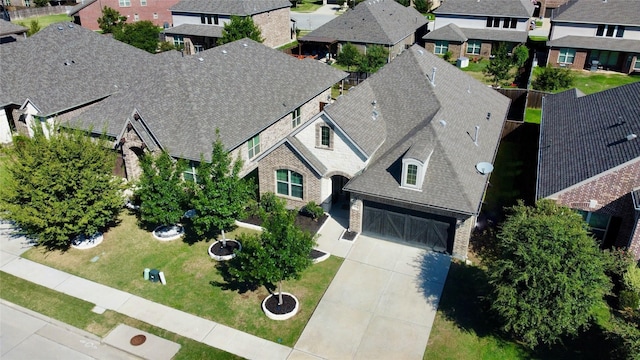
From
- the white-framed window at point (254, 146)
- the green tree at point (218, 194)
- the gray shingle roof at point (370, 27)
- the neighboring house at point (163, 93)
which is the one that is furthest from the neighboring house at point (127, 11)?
the green tree at point (218, 194)

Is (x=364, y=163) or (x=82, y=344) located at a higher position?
(x=364, y=163)

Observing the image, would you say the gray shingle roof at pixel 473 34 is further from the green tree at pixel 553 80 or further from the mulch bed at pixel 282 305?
the mulch bed at pixel 282 305

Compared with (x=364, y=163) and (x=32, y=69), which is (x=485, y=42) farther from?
(x=32, y=69)

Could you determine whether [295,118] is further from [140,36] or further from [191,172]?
[140,36]

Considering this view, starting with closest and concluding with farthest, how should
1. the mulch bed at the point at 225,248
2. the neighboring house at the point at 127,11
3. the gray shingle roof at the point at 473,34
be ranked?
1. the mulch bed at the point at 225,248
2. the gray shingle roof at the point at 473,34
3. the neighboring house at the point at 127,11

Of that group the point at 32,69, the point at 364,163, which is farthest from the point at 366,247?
the point at 32,69

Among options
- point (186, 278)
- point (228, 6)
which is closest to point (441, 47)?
point (228, 6)

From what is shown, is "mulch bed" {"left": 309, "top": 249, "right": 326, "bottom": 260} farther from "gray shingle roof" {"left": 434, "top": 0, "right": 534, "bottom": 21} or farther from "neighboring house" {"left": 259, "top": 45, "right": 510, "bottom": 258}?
"gray shingle roof" {"left": 434, "top": 0, "right": 534, "bottom": 21}
